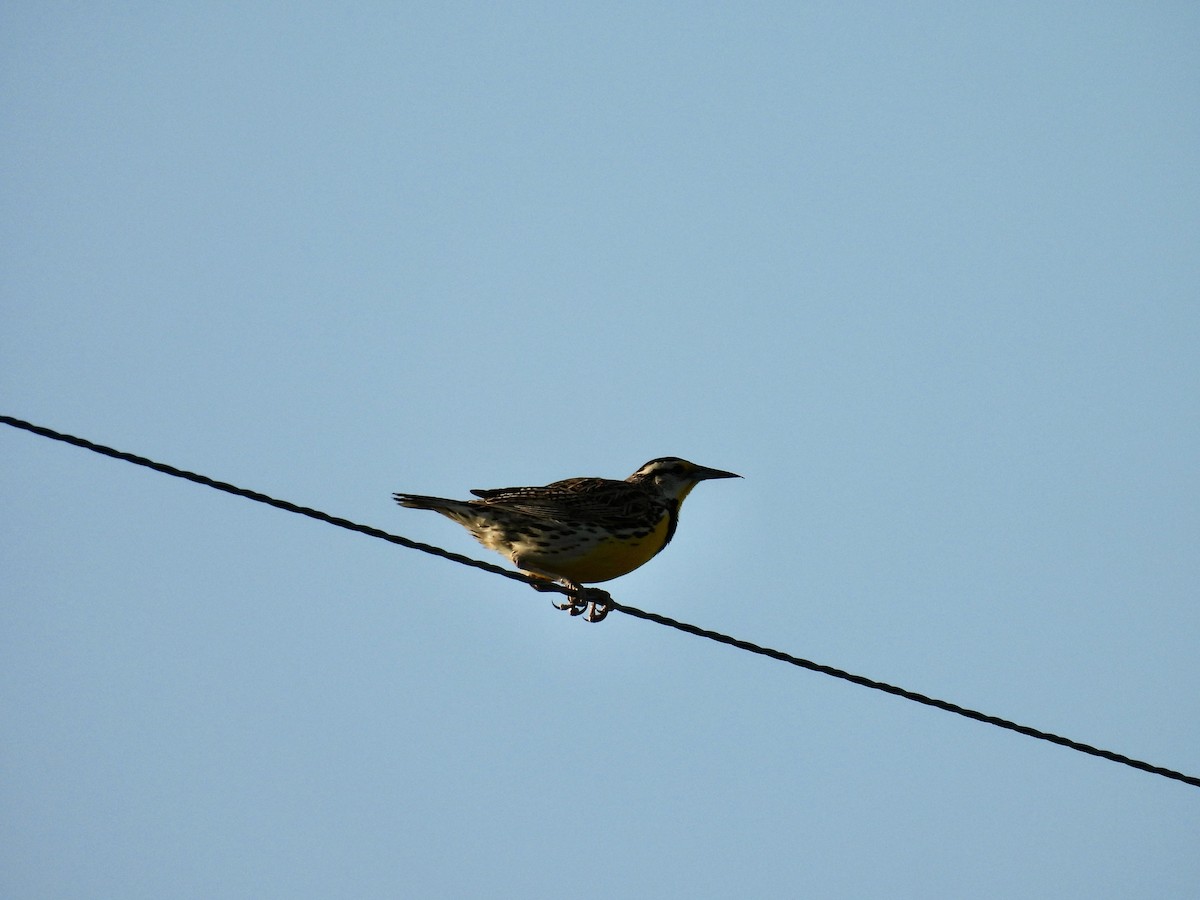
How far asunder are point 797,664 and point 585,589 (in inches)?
124

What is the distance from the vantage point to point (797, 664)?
693 centimetres

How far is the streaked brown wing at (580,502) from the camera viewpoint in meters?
9.86

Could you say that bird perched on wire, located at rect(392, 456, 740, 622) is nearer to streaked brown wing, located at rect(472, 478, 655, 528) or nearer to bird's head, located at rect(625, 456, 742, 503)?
streaked brown wing, located at rect(472, 478, 655, 528)

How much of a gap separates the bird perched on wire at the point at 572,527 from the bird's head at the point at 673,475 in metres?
0.37

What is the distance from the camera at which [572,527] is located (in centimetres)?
973

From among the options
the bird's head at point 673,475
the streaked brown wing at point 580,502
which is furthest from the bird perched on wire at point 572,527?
the bird's head at point 673,475

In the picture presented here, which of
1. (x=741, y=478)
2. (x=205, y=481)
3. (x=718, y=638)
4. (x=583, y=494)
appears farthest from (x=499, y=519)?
(x=205, y=481)

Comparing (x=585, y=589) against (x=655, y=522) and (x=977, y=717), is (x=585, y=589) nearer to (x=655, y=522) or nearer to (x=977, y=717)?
(x=655, y=522)

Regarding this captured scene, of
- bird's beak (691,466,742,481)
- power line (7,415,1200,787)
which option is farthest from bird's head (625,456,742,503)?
power line (7,415,1200,787)

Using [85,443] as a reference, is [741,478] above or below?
above

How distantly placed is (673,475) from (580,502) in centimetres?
110

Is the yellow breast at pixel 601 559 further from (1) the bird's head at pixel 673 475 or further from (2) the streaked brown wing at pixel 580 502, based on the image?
(1) the bird's head at pixel 673 475

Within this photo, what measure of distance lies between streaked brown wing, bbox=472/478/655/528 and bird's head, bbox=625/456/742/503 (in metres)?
0.36

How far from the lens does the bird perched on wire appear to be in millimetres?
9711
